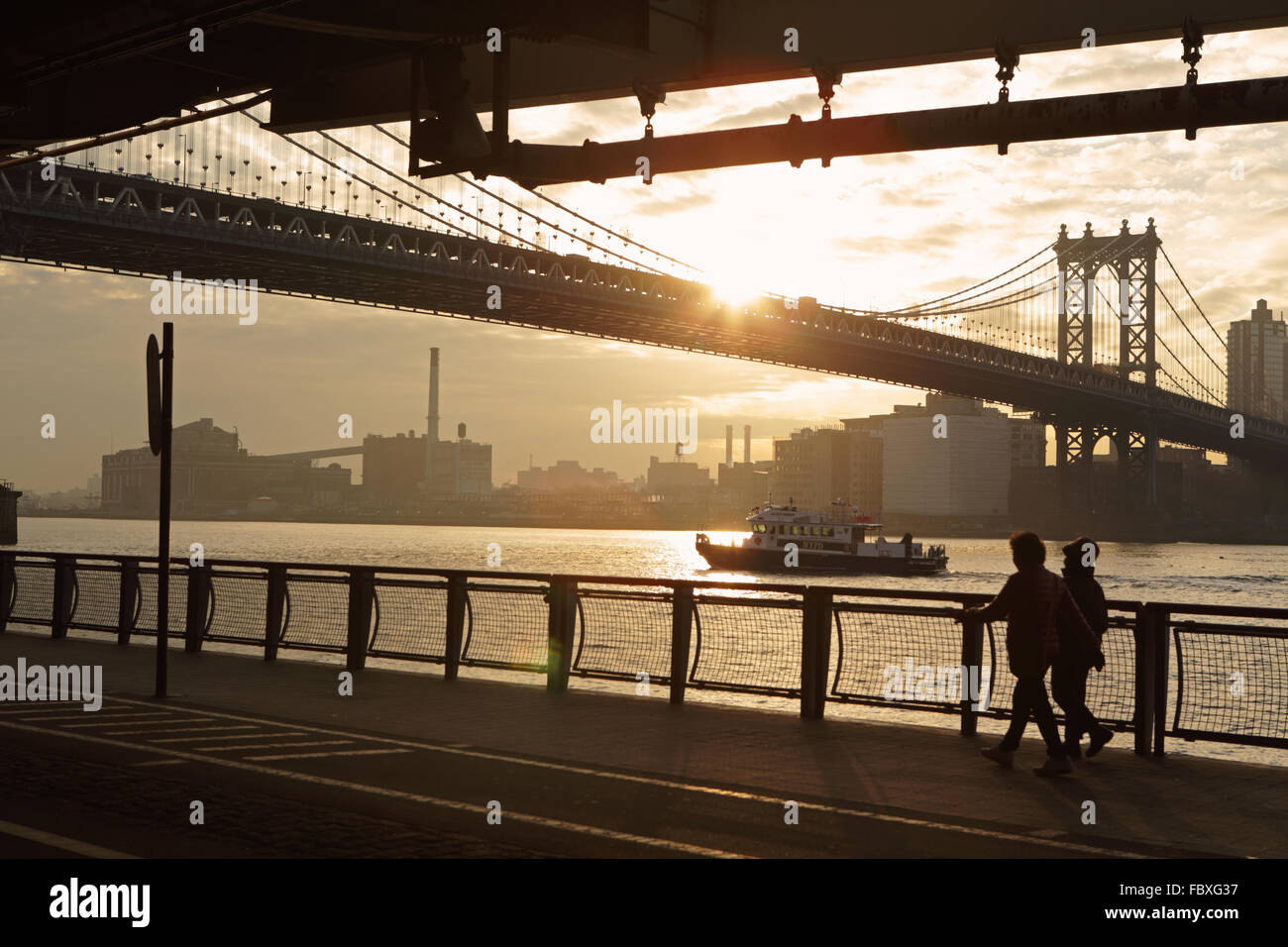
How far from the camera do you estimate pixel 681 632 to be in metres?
12.7

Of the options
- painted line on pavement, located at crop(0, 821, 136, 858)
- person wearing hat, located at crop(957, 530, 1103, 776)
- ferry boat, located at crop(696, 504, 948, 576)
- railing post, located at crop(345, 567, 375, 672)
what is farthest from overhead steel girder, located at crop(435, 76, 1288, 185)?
ferry boat, located at crop(696, 504, 948, 576)

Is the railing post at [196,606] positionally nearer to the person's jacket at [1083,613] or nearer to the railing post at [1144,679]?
the person's jacket at [1083,613]

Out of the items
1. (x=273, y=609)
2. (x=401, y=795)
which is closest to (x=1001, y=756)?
(x=401, y=795)

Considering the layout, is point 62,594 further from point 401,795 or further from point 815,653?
point 401,795

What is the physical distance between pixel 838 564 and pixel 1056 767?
2698 inches

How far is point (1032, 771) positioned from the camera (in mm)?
9414

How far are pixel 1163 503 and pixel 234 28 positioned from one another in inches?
4478

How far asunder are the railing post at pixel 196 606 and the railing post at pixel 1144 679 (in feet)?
35.5

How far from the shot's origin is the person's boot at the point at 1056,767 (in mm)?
9141

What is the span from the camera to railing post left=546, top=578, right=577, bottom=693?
43.3 ft

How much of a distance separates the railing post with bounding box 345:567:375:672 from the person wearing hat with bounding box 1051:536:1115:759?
7.73 metres

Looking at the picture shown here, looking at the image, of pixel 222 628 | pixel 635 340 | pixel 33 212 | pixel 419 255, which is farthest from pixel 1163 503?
pixel 222 628

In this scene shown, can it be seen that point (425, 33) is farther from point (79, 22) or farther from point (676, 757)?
point (676, 757)
